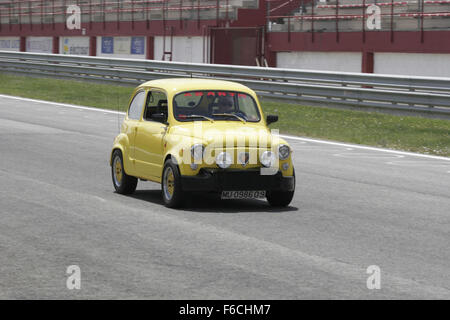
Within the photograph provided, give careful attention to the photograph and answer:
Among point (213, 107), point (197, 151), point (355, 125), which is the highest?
point (213, 107)

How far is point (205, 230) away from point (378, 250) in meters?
1.87

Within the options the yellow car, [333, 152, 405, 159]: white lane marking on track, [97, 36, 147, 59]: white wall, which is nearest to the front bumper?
the yellow car

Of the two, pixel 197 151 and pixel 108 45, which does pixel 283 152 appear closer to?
pixel 197 151

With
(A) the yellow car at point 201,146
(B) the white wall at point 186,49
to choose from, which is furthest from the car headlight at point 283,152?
(B) the white wall at point 186,49

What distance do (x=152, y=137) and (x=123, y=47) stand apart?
37581 mm

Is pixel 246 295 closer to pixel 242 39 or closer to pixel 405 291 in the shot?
pixel 405 291

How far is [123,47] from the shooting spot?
160ft

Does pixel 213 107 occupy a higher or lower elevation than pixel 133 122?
higher

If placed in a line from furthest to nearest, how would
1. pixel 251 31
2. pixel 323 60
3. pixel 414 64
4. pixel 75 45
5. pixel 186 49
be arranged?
pixel 75 45 → pixel 186 49 → pixel 251 31 → pixel 323 60 → pixel 414 64

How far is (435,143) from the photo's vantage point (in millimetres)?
19531

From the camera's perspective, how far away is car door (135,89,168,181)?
11609mm

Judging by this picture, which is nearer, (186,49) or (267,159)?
(267,159)

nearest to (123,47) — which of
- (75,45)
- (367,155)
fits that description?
(75,45)

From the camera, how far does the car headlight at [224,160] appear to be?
35.8 feet
